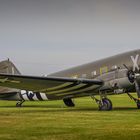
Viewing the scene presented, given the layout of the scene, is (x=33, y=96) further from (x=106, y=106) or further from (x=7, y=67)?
(x=106, y=106)

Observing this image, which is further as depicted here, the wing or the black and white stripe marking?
the black and white stripe marking

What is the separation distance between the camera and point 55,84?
88.0 ft

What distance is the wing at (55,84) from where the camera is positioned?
2505cm

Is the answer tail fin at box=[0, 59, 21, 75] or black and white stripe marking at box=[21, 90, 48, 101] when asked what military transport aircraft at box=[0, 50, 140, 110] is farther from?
tail fin at box=[0, 59, 21, 75]

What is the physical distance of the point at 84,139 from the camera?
10.9 metres

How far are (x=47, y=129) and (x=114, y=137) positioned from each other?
3.05m

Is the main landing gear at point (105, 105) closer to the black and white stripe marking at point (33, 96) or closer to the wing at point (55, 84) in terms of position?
the wing at point (55, 84)

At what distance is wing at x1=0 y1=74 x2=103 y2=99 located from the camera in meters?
25.0

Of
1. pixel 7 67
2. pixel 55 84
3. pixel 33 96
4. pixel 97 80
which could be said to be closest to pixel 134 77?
pixel 97 80

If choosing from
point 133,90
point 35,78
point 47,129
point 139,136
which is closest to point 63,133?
point 47,129

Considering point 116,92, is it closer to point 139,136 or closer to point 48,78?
point 48,78

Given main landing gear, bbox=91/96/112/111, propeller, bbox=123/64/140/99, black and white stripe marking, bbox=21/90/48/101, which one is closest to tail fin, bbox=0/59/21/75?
black and white stripe marking, bbox=21/90/48/101

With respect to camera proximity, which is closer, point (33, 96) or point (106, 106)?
point (106, 106)

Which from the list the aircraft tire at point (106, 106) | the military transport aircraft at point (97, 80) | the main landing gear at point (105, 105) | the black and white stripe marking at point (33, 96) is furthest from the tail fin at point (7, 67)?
the aircraft tire at point (106, 106)
